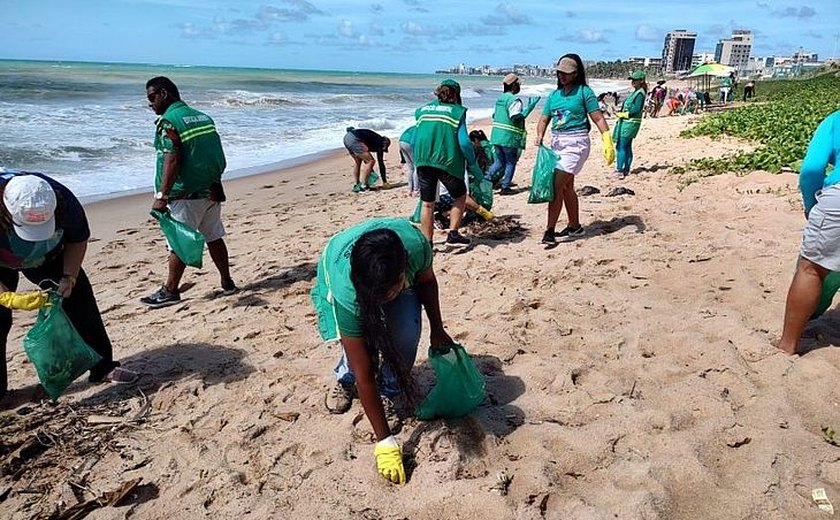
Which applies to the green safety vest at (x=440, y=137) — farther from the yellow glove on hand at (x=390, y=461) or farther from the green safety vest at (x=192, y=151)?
the yellow glove on hand at (x=390, y=461)

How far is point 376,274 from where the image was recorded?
6.67 ft

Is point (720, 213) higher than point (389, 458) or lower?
higher

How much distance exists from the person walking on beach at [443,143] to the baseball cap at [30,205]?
2.98 meters

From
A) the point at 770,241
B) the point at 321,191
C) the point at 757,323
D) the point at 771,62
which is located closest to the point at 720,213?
the point at 770,241

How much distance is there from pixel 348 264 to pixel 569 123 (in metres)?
3.54

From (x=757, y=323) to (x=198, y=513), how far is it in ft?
9.97

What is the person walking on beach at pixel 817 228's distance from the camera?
2.73 meters

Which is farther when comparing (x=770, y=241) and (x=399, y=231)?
(x=770, y=241)

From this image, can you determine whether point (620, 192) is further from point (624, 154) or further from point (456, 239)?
point (456, 239)

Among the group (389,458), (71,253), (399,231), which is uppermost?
(399,231)

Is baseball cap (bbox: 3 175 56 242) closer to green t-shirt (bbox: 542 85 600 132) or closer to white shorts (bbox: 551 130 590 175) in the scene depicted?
white shorts (bbox: 551 130 590 175)

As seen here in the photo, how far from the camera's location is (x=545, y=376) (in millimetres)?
3096

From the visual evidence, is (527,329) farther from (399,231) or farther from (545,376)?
(399,231)

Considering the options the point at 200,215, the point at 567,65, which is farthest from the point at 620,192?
the point at 200,215
